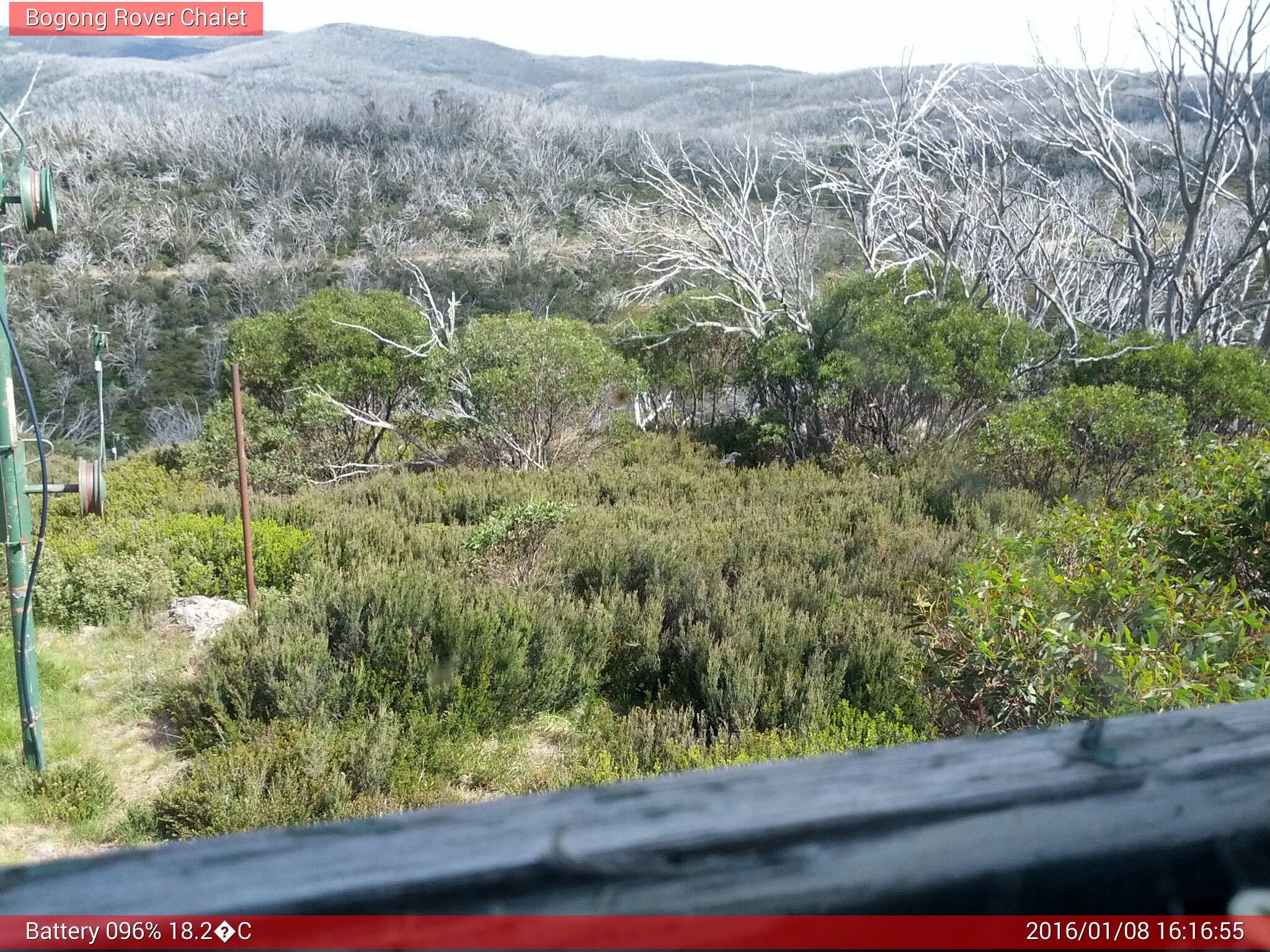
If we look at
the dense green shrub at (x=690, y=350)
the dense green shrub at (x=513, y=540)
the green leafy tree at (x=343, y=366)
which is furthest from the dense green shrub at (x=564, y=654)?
the dense green shrub at (x=690, y=350)

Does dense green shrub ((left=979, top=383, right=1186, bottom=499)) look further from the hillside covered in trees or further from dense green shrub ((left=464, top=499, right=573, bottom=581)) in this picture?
dense green shrub ((left=464, top=499, right=573, bottom=581))

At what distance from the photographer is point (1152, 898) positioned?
511mm

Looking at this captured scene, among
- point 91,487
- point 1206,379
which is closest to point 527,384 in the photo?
point 1206,379

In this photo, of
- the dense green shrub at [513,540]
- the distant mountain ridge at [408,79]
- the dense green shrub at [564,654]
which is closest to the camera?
the dense green shrub at [564,654]

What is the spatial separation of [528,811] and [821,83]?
69.5 meters

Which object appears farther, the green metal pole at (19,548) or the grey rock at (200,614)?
the grey rock at (200,614)

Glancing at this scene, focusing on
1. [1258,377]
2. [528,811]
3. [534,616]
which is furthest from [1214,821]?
[1258,377]

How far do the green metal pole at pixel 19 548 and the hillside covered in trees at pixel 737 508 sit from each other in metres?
0.24

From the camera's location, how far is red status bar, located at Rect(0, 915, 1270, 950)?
426 mm

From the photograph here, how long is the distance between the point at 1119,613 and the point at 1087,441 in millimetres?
5528

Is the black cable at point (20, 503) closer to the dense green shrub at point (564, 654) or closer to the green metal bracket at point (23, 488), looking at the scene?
the green metal bracket at point (23, 488)

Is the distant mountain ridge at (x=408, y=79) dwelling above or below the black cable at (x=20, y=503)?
above

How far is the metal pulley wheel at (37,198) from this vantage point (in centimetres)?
387

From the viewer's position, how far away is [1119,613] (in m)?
3.26
